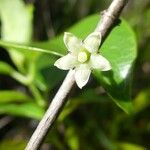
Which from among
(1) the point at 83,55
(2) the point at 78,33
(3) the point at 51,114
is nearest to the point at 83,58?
(1) the point at 83,55

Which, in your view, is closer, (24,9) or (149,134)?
(24,9)

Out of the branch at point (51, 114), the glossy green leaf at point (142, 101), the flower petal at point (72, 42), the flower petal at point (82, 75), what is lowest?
the branch at point (51, 114)

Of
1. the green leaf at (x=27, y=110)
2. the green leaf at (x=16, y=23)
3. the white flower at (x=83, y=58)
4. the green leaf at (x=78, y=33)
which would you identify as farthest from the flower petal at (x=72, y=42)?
the green leaf at (x=16, y=23)

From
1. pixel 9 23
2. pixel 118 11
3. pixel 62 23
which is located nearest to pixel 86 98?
pixel 9 23

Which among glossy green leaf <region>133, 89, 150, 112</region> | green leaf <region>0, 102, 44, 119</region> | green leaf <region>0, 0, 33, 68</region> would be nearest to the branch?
green leaf <region>0, 102, 44, 119</region>

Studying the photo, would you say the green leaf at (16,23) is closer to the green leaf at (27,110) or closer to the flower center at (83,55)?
the green leaf at (27,110)

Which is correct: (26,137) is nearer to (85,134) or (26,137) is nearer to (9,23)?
(85,134)
